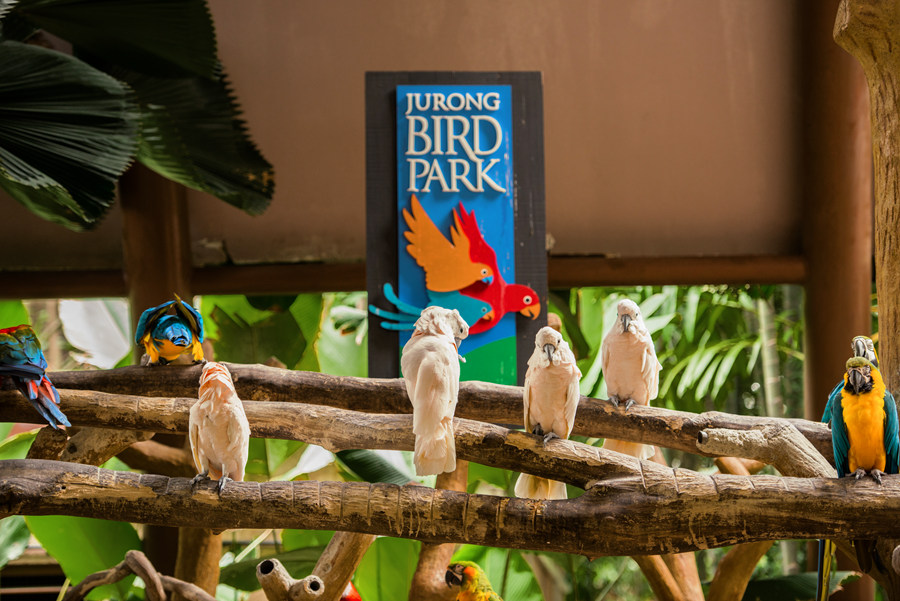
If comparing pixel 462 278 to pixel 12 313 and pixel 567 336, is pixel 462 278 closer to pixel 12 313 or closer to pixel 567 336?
pixel 567 336

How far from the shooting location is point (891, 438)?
6.68ft

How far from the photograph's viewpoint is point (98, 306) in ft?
15.3

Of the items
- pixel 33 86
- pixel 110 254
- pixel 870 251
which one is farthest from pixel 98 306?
pixel 870 251

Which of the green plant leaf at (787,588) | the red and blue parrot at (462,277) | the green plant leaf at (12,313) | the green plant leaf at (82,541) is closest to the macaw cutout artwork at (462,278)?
the red and blue parrot at (462,277)

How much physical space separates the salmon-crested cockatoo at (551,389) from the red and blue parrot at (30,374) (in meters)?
1.23

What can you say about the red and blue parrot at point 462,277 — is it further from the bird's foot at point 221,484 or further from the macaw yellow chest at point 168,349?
the bird's foot at point 221,484

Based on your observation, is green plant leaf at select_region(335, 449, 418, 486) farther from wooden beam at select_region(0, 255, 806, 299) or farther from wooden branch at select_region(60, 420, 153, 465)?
wooden branch at select_region(60, 420, 153, 465)

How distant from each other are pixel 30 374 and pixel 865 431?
6.90 feet

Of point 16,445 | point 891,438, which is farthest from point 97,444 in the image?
point 891,438

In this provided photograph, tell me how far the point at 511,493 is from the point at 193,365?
7.58 feet

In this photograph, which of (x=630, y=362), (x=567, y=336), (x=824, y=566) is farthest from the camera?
(x=567, y=336)

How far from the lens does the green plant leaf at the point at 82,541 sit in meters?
3.94

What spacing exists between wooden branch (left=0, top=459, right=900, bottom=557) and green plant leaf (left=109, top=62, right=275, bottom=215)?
6.97ft

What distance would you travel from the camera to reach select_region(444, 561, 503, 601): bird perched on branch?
10.9ft
